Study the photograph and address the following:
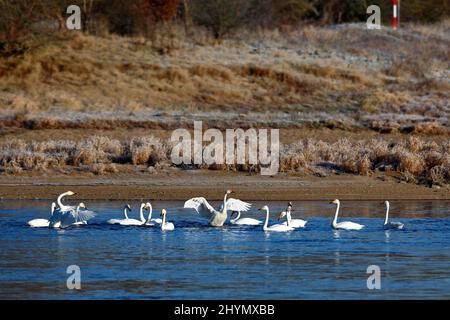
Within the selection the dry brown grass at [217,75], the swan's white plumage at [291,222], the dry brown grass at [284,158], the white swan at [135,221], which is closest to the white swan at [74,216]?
the white swan at [135,221]

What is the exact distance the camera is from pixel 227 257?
15828 millimetres

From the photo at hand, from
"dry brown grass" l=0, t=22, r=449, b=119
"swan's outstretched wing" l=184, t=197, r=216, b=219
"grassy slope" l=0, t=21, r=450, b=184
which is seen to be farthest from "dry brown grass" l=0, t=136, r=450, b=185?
"swan's outstretched wing" l=184, t=197, r=216, b=219

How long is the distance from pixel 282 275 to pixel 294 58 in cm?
2117

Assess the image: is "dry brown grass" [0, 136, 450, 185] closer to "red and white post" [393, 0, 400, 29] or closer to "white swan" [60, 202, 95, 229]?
"white swan" [60, 202, 95, 229]

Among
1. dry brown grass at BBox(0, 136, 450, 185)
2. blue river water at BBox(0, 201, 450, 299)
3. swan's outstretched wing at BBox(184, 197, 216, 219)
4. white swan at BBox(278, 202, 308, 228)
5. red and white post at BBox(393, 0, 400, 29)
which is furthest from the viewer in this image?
red and white post at BBox(393, 0, 400, 29)

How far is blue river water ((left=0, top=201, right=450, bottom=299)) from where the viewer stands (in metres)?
13.7

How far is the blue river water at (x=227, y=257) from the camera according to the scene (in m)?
13.7

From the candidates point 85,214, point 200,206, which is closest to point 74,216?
point 85,214

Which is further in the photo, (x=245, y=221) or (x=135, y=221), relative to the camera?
(x=245, y=221)

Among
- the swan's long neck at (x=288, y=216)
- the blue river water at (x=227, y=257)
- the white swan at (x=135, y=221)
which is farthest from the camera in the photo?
the white swan at (x=135, y=221)

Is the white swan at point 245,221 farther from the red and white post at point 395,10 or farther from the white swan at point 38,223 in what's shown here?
the red and white post at point 395,10

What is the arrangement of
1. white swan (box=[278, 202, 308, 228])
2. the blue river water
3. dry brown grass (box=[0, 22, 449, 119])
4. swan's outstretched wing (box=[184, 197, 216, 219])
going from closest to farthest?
the blue river water, white swan (box=[278, 202, 308, 228]), swan's outstretched wing (box=[184, 197, 216, 219]), dry brown grass (box=[0, 22, 449, 119])

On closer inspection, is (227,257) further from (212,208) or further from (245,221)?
(245,221)
